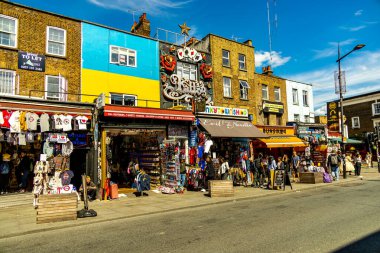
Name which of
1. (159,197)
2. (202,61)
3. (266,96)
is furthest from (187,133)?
(266,96)

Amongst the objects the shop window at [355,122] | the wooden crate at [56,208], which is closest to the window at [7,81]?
the wooden crate at [56,208]

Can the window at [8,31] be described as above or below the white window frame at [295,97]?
above

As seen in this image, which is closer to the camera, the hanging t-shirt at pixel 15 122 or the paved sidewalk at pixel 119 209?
the paved sidewalk at pixel 119 209

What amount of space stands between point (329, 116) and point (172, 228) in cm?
2322

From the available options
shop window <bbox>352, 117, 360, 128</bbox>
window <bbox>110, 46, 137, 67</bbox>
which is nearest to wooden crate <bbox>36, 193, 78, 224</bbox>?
window <bbox>110, 46, 137, 67</bbox>

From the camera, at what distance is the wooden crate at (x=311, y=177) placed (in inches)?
715

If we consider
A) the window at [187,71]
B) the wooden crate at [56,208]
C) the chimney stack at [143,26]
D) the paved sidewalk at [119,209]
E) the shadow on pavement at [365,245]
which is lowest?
the paved sidewalk at [119,209]

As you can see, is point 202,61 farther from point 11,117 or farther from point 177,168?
point 11,117

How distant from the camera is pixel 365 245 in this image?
19.5ft

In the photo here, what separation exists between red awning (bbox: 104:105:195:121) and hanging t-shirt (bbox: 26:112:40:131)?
302 cm

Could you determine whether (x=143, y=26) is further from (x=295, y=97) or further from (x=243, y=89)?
(x=295, y=97)

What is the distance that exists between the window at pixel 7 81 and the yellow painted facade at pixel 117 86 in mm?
3460

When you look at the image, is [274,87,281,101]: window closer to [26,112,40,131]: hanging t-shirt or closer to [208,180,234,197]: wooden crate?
[208,180,234,197]: wooden crate

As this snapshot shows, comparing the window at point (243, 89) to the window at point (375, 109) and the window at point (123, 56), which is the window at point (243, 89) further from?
the window at point (375, 109)
